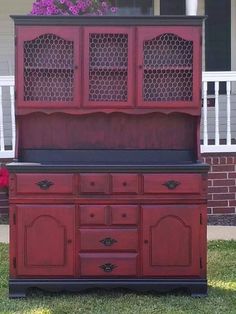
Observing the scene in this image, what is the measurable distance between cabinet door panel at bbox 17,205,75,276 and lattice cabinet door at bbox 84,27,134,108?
2.96 ft

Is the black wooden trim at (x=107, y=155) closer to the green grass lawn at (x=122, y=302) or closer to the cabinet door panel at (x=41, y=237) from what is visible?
the cabinet door panel at (x=41, y=237)

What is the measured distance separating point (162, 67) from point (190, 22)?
16.2 inches

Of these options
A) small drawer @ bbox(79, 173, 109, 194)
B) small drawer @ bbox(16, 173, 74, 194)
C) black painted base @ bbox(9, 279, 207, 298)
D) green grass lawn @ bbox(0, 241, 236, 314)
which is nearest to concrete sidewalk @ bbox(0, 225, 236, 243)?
green grass lawn @ bbox(0, 241, 236, 314)

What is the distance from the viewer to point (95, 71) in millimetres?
5516

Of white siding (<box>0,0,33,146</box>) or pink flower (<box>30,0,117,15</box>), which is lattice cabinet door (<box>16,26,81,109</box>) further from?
white siding (<box>0,0,33,146</box>)

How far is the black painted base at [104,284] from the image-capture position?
17.6 ft

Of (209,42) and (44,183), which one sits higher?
(209,42)

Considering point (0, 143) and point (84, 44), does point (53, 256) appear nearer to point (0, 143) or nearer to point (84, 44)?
point (84, 44)

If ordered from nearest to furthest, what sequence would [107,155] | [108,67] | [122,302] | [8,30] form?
1. [122,302]
2. [108,67]
3. [107,155]
4. [8,30]

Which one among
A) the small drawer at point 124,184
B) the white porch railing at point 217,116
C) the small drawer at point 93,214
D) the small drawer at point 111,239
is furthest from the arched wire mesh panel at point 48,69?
the white porch railing at point 217,116

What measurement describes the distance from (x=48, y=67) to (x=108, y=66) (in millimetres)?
473

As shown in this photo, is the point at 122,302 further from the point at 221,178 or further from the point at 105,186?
the point at 221,178

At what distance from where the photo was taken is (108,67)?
18.1ft

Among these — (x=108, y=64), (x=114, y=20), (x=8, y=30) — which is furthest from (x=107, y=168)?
(x=8, y=30)
